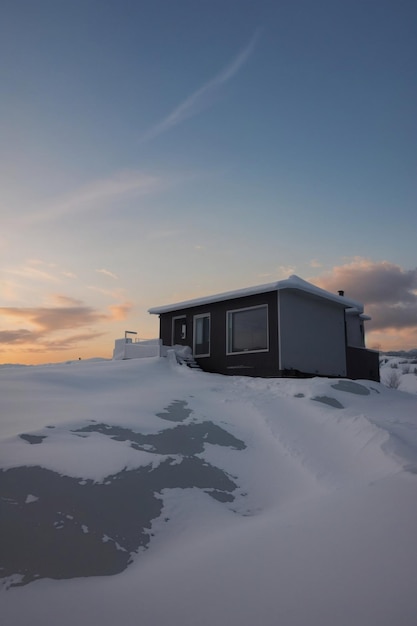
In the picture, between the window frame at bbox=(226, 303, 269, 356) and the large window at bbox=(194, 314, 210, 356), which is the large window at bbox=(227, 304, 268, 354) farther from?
the large window at bbox=(194, 314, 210, 356)

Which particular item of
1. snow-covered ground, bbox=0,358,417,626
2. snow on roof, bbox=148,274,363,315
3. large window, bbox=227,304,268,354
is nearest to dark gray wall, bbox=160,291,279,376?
large window, bbox=227,304,268,354

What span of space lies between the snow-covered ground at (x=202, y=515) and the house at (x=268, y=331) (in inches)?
231

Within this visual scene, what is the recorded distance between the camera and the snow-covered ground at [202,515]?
10.9 feet

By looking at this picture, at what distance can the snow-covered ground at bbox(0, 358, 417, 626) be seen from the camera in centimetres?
331

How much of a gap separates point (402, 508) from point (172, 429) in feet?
12.6

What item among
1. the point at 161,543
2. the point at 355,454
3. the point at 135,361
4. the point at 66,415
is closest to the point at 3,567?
the point at 161,543

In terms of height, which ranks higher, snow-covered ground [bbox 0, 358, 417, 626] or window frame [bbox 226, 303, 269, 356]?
window frame [bbox 226, 303, 269, 356]

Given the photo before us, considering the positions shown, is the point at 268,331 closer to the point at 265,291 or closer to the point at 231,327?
the point at 265,291

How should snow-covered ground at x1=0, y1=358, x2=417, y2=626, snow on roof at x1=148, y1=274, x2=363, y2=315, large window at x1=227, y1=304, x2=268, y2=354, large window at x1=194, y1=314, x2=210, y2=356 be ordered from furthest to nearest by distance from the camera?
large window at x1=194, y1=314, x2=210, y2=356 → large window at x1=227, y1=304, x2=268, y2=354 → snow on roof at x1=148, y1=274, x2=363, y2=315 → snow-covered ground at x1=0, y1=358, x2=417, y2=626

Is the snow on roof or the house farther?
the house

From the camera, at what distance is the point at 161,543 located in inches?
174

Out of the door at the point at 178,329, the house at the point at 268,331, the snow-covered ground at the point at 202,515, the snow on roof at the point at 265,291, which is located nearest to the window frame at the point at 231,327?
the house at the point at 268,331

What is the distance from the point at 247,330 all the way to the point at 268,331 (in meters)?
1.04

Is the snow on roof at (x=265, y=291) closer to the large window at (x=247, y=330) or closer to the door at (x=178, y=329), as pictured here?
the door at (x=178, y=329)
